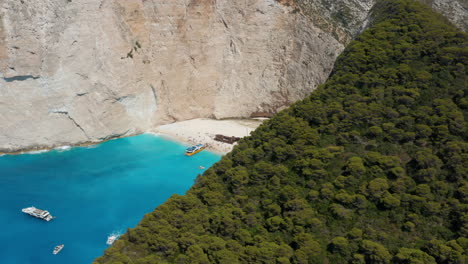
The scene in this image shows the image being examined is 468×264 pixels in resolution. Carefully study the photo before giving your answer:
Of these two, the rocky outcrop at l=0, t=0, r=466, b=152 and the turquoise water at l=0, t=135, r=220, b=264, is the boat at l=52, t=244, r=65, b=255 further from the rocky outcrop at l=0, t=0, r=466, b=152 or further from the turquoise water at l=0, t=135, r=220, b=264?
the rocky outcrop at l=0, t=0, r=466, b=152

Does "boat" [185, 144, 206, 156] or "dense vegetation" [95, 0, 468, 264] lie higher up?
"dense vegetation" [95, 0, 468, 264]

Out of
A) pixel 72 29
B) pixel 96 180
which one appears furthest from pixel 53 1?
pixel 96 180

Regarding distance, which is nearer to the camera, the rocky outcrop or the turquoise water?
the turquoise water

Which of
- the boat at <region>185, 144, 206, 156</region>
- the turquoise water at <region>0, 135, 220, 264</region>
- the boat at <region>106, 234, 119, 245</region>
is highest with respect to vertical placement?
the boat at <region>185, 144, 206, 156</region>

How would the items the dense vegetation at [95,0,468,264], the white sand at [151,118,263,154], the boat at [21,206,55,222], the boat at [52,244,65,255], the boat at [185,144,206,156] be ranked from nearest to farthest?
the dense vegetation at [95,0,468,264] → the boat at [52,244,65,255] → the boat at [21,206,55,222] → the boat at [185,144,206,156] → the white sand at [151,118,263,154]

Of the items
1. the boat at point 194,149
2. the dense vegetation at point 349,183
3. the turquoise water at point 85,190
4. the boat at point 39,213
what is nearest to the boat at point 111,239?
the turquoise water at point 85,190

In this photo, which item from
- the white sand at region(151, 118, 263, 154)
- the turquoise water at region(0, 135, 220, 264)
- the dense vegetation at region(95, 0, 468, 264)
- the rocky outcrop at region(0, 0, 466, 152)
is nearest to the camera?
the dense vegetation at region(95, 0, 468, 264)

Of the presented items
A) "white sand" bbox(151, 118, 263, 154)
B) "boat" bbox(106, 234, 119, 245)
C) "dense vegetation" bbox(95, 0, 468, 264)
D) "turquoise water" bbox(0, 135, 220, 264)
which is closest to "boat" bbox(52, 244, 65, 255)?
"turquoise water" bbox(0, 135, 220, 264)

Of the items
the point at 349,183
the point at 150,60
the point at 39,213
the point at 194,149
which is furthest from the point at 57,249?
the point at 150,60
